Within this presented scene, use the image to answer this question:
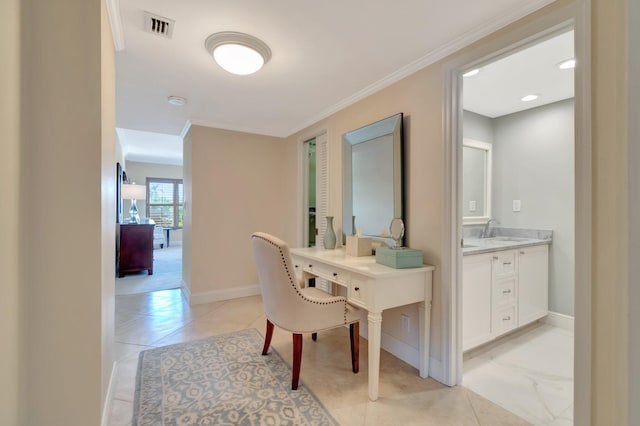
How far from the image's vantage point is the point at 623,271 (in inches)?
16.6

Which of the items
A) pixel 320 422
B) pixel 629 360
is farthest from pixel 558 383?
pixel 629 360

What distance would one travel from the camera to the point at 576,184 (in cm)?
127

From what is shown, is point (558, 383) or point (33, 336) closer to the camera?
point (33, 336)

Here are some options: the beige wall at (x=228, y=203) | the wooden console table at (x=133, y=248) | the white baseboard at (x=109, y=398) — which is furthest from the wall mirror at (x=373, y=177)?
the wooden console table at (x=133, y=248)

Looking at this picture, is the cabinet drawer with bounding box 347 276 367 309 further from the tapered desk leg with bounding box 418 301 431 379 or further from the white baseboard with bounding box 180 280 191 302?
the white baseboard with bounding box 180 280 191 302

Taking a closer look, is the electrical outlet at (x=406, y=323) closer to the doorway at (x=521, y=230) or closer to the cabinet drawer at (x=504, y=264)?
the doorway at (x=521, y=230)

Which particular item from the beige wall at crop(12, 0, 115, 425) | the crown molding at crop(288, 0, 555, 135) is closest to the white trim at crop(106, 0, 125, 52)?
the beige wall at crop(12, 0, 115, 425)

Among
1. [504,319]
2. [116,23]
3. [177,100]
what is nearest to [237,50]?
[116,23]

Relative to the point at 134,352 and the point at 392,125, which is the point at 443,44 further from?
the point at 134,352

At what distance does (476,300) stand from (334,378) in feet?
4.11

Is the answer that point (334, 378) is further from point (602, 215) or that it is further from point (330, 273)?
point (602, 215)

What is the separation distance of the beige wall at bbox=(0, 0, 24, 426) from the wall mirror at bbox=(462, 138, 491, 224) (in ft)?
11.0

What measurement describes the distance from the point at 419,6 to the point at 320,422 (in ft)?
7.54

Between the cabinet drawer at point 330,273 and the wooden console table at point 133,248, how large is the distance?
374cm
